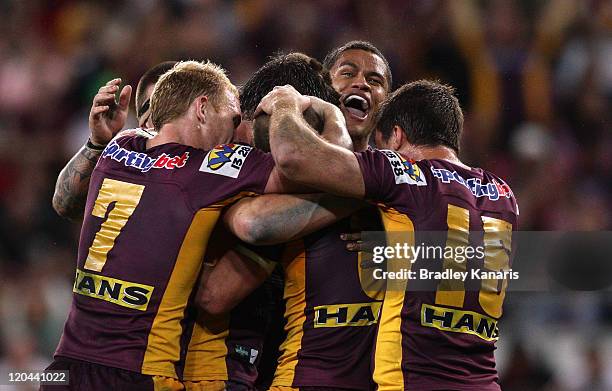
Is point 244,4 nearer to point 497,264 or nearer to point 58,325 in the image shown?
point 58,325

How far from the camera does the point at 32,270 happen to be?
8.42 meters

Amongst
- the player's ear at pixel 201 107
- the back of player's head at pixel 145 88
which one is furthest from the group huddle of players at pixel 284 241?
the back of player's head at pixel 145 88

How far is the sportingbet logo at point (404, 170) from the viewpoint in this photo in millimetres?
3873

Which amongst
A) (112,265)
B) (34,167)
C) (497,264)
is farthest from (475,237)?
(34,167)

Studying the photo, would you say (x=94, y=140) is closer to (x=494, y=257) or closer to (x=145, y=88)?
(x=145, y=88)

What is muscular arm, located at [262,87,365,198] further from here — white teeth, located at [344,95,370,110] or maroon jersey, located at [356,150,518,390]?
white teeth, located at [344,95,370,110]

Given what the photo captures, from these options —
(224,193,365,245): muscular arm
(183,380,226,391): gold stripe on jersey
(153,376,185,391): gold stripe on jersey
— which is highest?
(224,193,365,245): muscular arm

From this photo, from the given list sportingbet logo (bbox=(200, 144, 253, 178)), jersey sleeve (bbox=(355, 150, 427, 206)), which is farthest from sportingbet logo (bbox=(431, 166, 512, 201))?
sportingbet logo (bbox=(200, 144, 253, 178))

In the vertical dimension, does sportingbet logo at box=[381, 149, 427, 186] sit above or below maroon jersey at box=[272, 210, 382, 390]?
above

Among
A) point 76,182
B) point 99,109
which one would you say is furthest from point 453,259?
point 76,182

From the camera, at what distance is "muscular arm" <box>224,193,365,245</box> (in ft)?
12.6

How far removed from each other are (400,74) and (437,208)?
18.9 feet

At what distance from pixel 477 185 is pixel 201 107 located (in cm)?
132

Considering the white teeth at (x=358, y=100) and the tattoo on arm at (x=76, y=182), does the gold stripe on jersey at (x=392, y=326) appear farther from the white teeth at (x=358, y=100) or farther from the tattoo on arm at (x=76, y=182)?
the tattoo on arm at (x=76, y=182)
